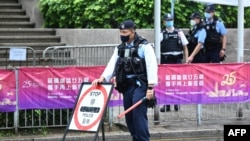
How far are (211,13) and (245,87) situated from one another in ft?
7.06

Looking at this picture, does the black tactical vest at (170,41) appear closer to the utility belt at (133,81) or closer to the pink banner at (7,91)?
the pink banner at (7,91)

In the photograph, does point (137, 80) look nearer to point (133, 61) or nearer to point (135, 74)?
point (135, 74)

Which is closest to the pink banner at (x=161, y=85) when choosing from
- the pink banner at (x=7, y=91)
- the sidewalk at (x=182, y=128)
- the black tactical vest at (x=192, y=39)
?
the pink banner at (x=7, y=91)

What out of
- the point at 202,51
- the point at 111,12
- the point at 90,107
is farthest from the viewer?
the point at 111,12

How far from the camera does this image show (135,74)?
775 centimetres

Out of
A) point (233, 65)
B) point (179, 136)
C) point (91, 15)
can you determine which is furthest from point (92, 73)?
point (91, 15)

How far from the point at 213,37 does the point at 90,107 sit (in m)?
5.46

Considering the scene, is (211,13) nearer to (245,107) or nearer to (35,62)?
(245,107)

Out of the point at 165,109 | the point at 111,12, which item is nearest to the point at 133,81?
the point at 165,109

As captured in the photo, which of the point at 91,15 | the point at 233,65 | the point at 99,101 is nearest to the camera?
the point at 99,101

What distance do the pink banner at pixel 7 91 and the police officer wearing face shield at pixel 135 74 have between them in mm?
2418

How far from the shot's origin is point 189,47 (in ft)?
43.6

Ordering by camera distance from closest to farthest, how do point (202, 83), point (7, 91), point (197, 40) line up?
point (7, 91) < point (202, 83) < point (197, 40)

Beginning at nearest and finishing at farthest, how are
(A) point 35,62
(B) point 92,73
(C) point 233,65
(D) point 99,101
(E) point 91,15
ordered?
(D) point 99,101 → (B) point 92,73 → (C) point 233,65 → (A) point 35,62 → (E) point 91,15
